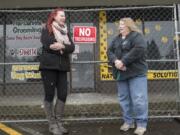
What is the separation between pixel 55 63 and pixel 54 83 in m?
0.32

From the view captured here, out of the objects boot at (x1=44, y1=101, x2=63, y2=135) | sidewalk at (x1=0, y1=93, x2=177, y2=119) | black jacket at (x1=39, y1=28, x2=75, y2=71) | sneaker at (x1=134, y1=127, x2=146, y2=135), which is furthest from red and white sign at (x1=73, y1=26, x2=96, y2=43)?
sidewalk at (x1=0, y1=93, x2=177, y2=119)

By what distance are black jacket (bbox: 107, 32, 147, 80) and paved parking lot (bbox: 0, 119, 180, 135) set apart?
1.00 meters

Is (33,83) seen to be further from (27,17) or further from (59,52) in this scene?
(59,52)

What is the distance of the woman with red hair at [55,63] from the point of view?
6707 mm

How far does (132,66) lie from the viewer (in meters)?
6.77

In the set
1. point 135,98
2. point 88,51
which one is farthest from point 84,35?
point 88,51

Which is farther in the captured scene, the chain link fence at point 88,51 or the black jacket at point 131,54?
the chain link fence at point 88,51

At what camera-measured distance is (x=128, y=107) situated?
707 centimetres

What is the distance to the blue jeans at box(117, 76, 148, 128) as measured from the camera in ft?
22.2

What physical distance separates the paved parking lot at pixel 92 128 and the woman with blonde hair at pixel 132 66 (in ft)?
1.50

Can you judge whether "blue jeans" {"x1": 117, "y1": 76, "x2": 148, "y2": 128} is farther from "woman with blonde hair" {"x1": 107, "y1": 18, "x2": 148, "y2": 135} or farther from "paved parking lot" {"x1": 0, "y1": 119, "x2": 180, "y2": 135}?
"paved parking lot" {"x1": 0, "y1": 119, "x2": 180, "y2": 135}

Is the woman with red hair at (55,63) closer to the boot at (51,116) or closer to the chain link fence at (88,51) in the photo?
the boot at (51,116)

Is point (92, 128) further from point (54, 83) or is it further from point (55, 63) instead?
point (55, 63)

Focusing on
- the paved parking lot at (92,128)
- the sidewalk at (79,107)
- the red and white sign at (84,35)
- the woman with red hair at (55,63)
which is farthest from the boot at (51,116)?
the sidewalk at (79,107)
